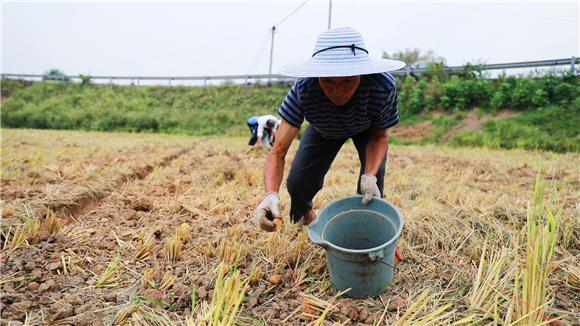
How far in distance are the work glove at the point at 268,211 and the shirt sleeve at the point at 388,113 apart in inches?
32.1

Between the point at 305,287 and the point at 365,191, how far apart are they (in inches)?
23.9

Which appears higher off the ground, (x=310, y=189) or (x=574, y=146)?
(x=310, y=189)

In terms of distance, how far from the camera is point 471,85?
1312 cm

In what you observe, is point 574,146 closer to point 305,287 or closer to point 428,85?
point 428,85

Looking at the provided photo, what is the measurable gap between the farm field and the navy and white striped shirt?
0.74m

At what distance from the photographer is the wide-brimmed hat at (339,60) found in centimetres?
195

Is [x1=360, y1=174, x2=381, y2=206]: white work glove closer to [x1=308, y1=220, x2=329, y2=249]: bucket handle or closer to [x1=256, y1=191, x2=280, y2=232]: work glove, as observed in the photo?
[x1=308, y1=220, x2=329, y2=249]: bucket handle

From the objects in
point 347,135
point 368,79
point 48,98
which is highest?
point 368,79

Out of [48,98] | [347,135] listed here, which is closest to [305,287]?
[347,135]

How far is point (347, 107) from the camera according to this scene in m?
2.30

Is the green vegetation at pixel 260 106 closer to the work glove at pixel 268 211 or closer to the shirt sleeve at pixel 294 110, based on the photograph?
the shirt sleeve at pixel 294 110

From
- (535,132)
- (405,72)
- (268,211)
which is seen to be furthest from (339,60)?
(405,72)

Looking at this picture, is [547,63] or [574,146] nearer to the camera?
[574,146]

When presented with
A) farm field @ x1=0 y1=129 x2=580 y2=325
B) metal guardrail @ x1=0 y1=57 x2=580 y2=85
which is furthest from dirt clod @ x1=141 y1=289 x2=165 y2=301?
metal guardrail @ x1=0 y1=57 x2=580 y2=85
